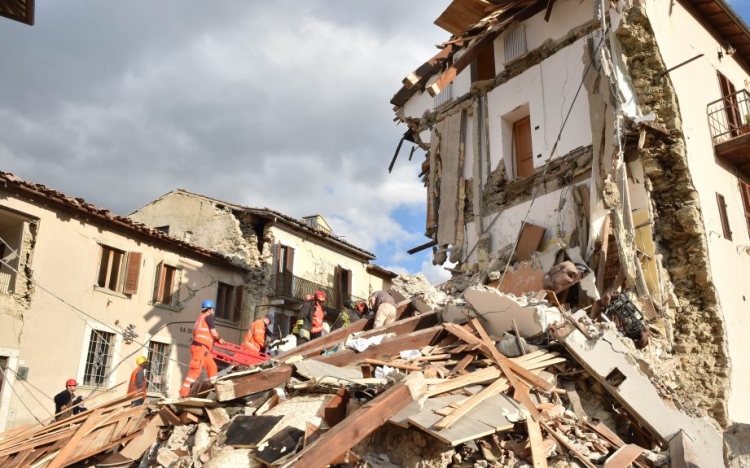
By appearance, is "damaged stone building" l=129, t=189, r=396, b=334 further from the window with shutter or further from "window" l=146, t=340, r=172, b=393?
the window with shutter

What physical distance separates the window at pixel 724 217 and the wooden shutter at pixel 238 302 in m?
16.4

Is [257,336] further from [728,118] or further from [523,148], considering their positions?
[728,118]

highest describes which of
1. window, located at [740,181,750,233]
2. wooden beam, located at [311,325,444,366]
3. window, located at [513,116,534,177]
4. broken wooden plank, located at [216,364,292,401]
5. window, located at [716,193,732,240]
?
window, located at [513,116,534,177]

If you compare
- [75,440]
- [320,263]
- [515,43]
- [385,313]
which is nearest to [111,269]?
[320,263]

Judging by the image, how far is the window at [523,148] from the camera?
1162cm

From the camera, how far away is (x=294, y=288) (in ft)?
76.4

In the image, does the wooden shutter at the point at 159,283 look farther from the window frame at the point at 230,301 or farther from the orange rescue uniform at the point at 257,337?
the orange rescue uniform at the point at 257,337

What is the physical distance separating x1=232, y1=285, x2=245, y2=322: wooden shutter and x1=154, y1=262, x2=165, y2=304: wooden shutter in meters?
3.16

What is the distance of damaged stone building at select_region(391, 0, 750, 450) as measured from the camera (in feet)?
29.7

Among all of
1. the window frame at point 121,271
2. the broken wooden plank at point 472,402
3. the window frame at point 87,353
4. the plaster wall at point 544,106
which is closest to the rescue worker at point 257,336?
the broken wooden plank at point 472,402

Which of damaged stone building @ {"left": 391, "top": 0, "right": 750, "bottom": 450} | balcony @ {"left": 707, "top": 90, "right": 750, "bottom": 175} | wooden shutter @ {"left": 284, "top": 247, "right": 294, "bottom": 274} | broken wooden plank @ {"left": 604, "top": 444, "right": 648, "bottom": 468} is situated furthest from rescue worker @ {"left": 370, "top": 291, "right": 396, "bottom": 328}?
wooden shutter @ {"left": 284, "top": 247, "right": 294, "bottom": 274}

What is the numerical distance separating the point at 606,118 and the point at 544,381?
17.3 feet

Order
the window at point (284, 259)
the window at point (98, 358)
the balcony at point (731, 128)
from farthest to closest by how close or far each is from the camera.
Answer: the window at point (284, 259), the window at point (98, 358), the balcony at point (731, 128)

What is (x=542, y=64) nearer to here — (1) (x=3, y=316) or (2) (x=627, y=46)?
(2) (x=627, y=46)
